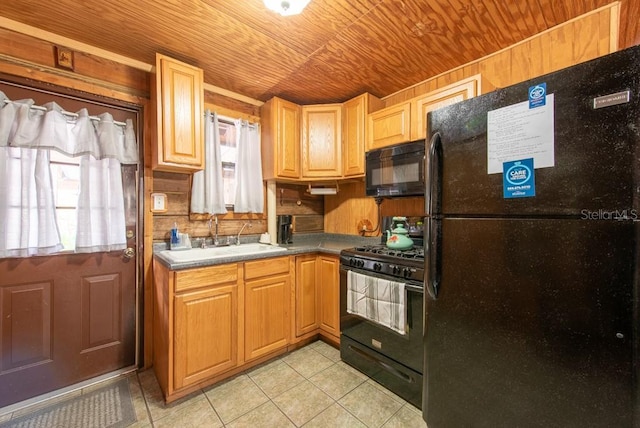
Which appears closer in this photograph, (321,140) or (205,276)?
(205,276)

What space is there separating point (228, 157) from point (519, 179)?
2340 mm

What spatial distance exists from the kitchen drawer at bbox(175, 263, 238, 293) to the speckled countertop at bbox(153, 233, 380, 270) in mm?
38

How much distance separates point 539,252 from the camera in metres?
0.91

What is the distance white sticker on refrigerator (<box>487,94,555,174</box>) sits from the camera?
0.89 meters

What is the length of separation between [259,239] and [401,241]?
1.43 meters

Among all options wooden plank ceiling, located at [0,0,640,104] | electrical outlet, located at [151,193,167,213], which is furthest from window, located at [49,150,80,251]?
wooden plank ceiling, located at [0,0,640,104]

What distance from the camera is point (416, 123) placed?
2.10 meters

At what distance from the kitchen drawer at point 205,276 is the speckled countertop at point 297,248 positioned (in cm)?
4

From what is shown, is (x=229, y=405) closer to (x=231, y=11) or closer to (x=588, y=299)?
(x=588, y=299)

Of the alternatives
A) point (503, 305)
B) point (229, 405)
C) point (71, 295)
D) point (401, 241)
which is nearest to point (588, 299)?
point (503, 305)

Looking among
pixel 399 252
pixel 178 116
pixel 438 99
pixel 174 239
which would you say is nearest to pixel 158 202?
pixel 174 239

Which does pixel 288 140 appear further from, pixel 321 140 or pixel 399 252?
pixel 399 252

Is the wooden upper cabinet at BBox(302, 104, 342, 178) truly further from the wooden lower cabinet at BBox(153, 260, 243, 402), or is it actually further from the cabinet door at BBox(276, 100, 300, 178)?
the wooden lower cabinet at BBox(153, 260, 243, 402)

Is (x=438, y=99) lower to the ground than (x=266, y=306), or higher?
higher
